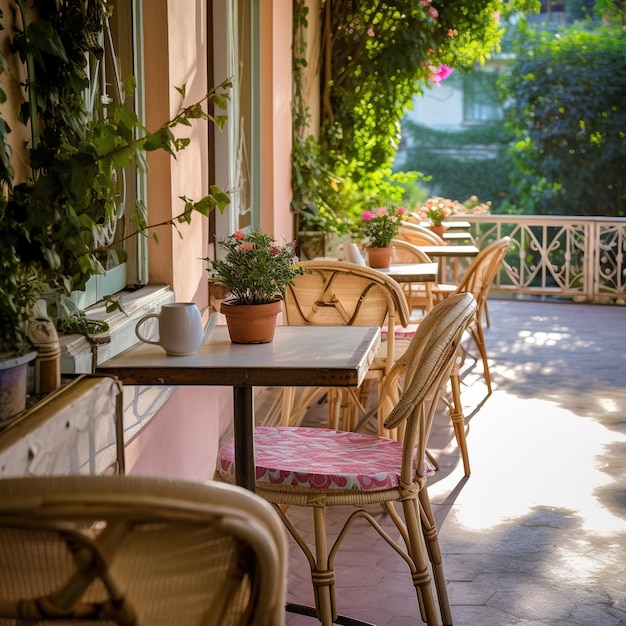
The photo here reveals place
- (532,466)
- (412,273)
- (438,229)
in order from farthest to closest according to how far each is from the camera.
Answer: (438,229) < (412,273) < (532,466)

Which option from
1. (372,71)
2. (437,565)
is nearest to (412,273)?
(437,565)

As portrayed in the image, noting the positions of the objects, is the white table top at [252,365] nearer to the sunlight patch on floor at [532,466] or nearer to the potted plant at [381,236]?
the sunlight patch on floor at [532,466]

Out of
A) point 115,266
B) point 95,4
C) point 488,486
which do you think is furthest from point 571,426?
point 95,4

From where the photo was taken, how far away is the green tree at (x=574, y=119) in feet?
46.3

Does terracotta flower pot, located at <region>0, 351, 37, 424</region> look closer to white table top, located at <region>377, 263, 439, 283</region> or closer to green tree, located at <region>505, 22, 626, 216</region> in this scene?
white table top, located at <region>377, 263, 439, 283</region>

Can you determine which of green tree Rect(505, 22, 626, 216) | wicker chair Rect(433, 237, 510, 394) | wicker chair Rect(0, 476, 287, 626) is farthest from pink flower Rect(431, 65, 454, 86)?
wicker chair Rect(0, 476, 287, 626)

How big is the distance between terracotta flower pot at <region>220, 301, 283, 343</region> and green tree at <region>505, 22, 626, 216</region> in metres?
12.6

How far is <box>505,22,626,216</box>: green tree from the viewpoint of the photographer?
46.3 feet

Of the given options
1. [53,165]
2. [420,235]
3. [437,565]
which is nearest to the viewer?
[53,165]

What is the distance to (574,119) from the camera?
14320 mm

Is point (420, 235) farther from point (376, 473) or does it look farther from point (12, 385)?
point (12, 385)

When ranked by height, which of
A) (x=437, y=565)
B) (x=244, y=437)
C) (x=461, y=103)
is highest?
(x=461, y=103)

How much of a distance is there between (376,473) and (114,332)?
2.30ft

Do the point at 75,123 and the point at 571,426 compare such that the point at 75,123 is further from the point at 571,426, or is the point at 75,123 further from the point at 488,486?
the point at 571,426
